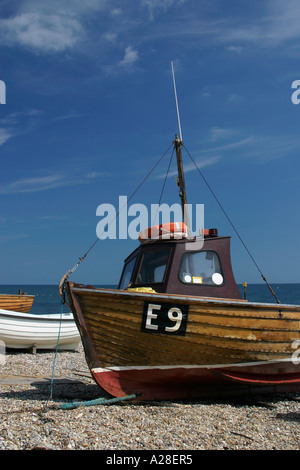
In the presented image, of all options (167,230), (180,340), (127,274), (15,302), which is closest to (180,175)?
(167,230)

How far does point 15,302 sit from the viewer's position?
22703 millimetres

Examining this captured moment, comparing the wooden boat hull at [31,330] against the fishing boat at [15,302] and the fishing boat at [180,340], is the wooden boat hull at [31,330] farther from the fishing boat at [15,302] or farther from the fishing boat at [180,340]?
the fishing boat at [15,302]

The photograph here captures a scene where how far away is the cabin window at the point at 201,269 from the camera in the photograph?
24.5 ft

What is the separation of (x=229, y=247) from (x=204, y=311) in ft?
6.61

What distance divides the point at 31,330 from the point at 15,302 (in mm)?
11053

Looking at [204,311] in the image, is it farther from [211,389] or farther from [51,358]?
[51,358]

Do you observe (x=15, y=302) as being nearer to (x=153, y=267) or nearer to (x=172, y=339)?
(x=153, y=267)

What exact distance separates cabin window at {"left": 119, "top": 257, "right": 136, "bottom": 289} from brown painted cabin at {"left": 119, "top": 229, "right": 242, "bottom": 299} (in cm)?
34

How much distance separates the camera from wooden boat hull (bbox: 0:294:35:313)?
2192cm

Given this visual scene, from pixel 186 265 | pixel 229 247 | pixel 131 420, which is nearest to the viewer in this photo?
pixel 131 420

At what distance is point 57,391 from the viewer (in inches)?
309

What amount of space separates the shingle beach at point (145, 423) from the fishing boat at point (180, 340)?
1.18 feet
